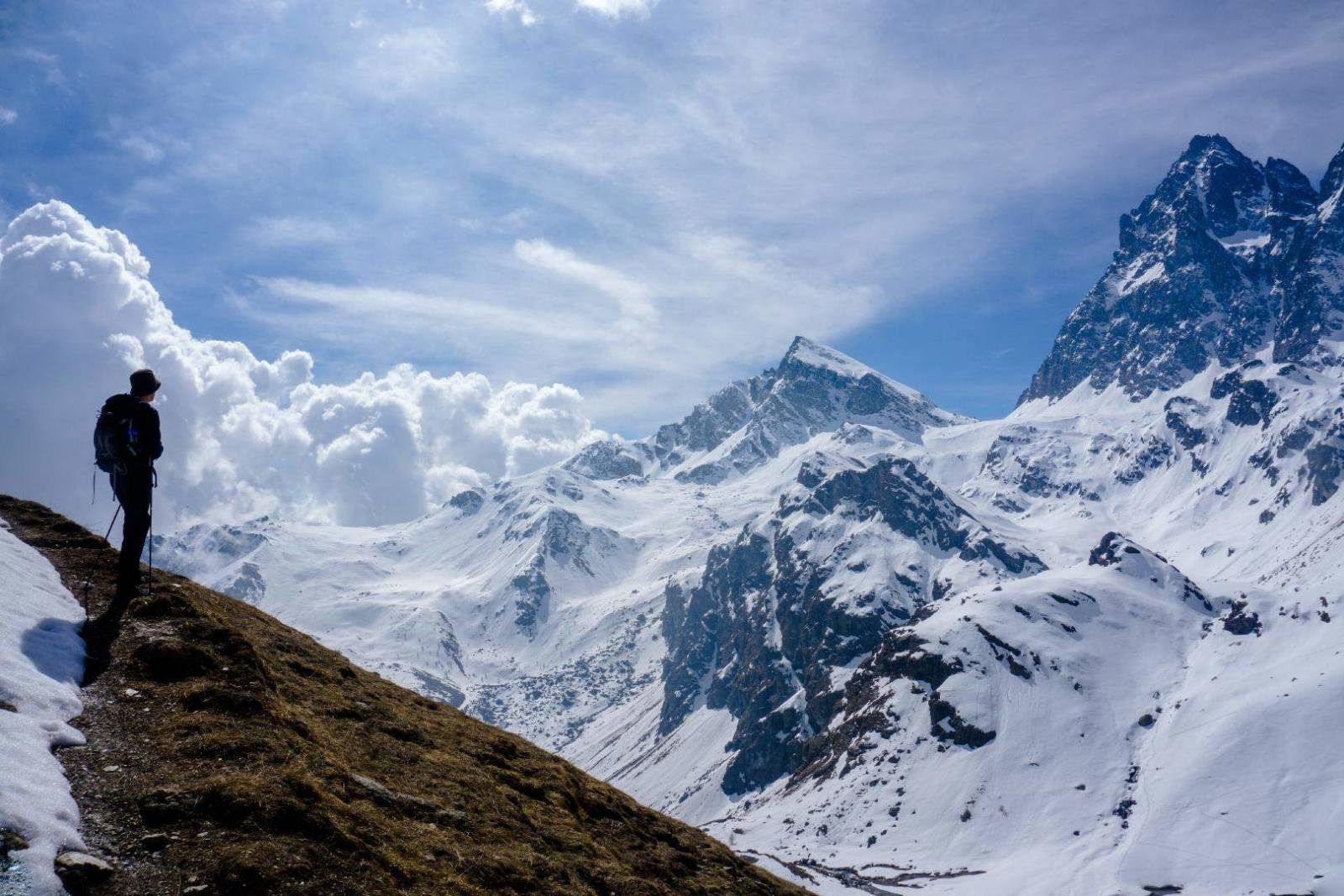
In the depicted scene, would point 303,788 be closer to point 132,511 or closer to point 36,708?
point 36,708

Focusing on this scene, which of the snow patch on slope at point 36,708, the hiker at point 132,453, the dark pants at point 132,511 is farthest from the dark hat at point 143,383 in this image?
the snow patch on slope at point 36,708

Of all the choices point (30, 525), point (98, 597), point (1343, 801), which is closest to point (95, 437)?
point (98, 597)

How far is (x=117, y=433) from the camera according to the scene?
1975 cm

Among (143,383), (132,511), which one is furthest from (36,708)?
(143,383)

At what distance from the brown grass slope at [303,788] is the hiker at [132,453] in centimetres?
140

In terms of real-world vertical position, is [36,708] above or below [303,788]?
above

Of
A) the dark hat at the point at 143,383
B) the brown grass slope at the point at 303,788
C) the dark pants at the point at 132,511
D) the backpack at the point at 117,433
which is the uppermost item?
the dark hat at the point at 143,383

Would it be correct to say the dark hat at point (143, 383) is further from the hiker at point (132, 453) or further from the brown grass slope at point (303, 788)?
the brown grass slope at point (303, 788)

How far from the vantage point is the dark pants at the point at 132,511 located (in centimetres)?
2003

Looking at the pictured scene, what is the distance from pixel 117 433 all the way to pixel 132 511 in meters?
1.92

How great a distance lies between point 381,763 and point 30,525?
1649 centimetres

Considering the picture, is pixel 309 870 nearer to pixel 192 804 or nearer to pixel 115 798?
pixel 192 804

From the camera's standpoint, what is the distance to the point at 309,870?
12.0 meters

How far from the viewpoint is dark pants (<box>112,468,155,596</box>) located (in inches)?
789
